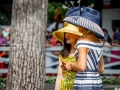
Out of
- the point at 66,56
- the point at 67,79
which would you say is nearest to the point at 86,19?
the point at 66,56

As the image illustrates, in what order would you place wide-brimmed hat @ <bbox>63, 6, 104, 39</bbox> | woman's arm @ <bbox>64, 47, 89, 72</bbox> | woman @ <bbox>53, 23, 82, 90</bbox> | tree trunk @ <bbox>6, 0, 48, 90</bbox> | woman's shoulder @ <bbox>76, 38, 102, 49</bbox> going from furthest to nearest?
tree trunk @ <bbox>6, 0, 48, 90</bbox>
woman @ <bbox>53, 23, 82, 90</bbox>
wide-brimmed hat @ <bbox>63, 6, 104, 39</bbox>
woman's shoulder @ <bbox>76, 38, 102, 49</bbox>
woman's arm @ <bbox>64, 47, 89, 72</bbox>

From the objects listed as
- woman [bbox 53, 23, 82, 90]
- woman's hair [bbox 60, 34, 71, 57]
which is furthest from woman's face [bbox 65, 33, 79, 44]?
woman's hair [bbox 60, 34, 71, 57]

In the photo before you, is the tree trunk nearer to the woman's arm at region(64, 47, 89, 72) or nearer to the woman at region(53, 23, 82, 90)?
the woman at region(53, 23, 82, 90)

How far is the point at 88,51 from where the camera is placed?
16.1 ft

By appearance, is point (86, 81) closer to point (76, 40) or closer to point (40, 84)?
point (76, 40)

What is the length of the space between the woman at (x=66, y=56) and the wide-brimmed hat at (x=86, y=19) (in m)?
0.16

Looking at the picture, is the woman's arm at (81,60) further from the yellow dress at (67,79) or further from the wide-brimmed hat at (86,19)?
the yellow dress at (67,79)

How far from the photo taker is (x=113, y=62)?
13.7 m

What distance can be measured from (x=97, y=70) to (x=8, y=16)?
1247 inches

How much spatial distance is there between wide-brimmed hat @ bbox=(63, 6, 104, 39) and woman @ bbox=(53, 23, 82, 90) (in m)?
0.16

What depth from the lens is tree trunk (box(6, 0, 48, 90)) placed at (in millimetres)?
6410

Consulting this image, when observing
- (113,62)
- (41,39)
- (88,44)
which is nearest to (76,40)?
(88,44)

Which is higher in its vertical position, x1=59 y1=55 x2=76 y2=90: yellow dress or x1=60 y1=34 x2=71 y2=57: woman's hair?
x1=60 y1=34 x2=71 y2=57: woman's hair

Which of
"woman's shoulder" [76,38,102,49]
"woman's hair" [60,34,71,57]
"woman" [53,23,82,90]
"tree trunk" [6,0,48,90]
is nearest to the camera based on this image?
"woman's shoulder" [76,38,102,49]
